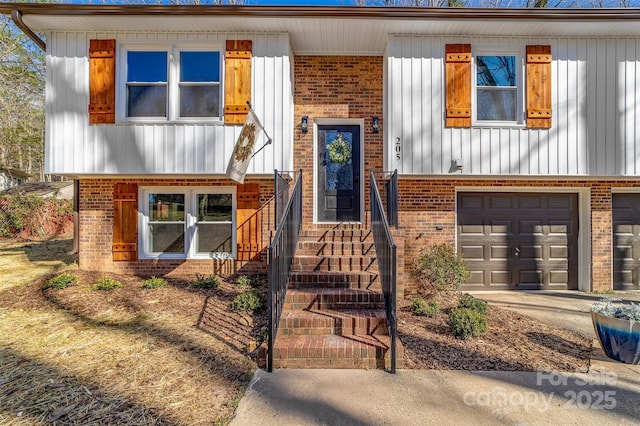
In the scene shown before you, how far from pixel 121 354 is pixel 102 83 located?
469 centimetres

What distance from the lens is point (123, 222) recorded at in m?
6.45

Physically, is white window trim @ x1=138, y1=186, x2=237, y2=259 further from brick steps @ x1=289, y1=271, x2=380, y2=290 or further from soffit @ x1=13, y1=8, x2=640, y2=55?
soffit @ x1=13, y1=8, x2=640, y2=55

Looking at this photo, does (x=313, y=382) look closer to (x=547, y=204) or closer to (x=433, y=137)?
(x=433, y=137)

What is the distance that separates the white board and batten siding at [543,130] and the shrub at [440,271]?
4.91ft

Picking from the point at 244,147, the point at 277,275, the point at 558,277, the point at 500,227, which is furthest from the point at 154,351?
the point at 558,277

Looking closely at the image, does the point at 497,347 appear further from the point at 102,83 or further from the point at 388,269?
the point at 102,83

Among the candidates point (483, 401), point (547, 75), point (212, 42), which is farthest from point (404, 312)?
point (212, 42)

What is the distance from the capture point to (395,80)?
5852mm

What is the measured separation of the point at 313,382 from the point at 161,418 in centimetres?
129

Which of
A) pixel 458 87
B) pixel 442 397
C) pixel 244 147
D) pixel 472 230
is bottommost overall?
pixel 442 397

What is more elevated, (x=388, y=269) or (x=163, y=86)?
(x=163, y=86)

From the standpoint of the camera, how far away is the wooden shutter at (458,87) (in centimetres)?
582

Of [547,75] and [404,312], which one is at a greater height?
[547,75]

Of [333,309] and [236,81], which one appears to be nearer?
[333,309]
